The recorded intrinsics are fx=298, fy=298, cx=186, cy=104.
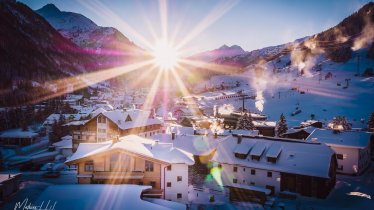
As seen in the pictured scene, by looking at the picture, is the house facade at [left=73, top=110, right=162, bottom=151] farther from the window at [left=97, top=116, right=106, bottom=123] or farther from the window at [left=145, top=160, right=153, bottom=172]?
the window at [left=145, top=160, right=153, bottom=172]

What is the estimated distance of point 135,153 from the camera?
28359 mm

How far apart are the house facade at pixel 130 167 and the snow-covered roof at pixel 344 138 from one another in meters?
25.7

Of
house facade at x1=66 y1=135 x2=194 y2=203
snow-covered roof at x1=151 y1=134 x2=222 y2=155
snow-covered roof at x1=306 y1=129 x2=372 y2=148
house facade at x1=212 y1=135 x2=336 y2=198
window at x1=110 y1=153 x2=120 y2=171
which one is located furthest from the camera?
snow-covered roof at x1=151 y1=134 x2=222 y2=155

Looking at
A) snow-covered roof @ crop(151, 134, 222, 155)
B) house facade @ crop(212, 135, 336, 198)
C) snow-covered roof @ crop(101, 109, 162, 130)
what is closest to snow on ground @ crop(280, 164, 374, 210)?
house facade @ crop(212, 135, 336, 198)

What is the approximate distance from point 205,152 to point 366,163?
24.7 metres

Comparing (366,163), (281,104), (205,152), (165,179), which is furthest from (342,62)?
(165,179)

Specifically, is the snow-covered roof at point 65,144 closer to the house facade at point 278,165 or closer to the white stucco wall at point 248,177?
the house facade at point 278,165

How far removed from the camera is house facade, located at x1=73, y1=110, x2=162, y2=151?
5306cm

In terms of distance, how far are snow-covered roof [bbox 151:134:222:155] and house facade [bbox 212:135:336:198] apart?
21.2 feet

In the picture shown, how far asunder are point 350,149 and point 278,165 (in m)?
13.9

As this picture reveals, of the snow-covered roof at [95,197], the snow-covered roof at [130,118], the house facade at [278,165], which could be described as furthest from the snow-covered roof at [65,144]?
the snow-covered roof at [95,197]

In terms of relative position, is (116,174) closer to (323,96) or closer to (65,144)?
(65,144)

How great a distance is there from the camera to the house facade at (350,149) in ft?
137

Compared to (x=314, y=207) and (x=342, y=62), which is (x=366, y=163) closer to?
(x=314, y=207)
